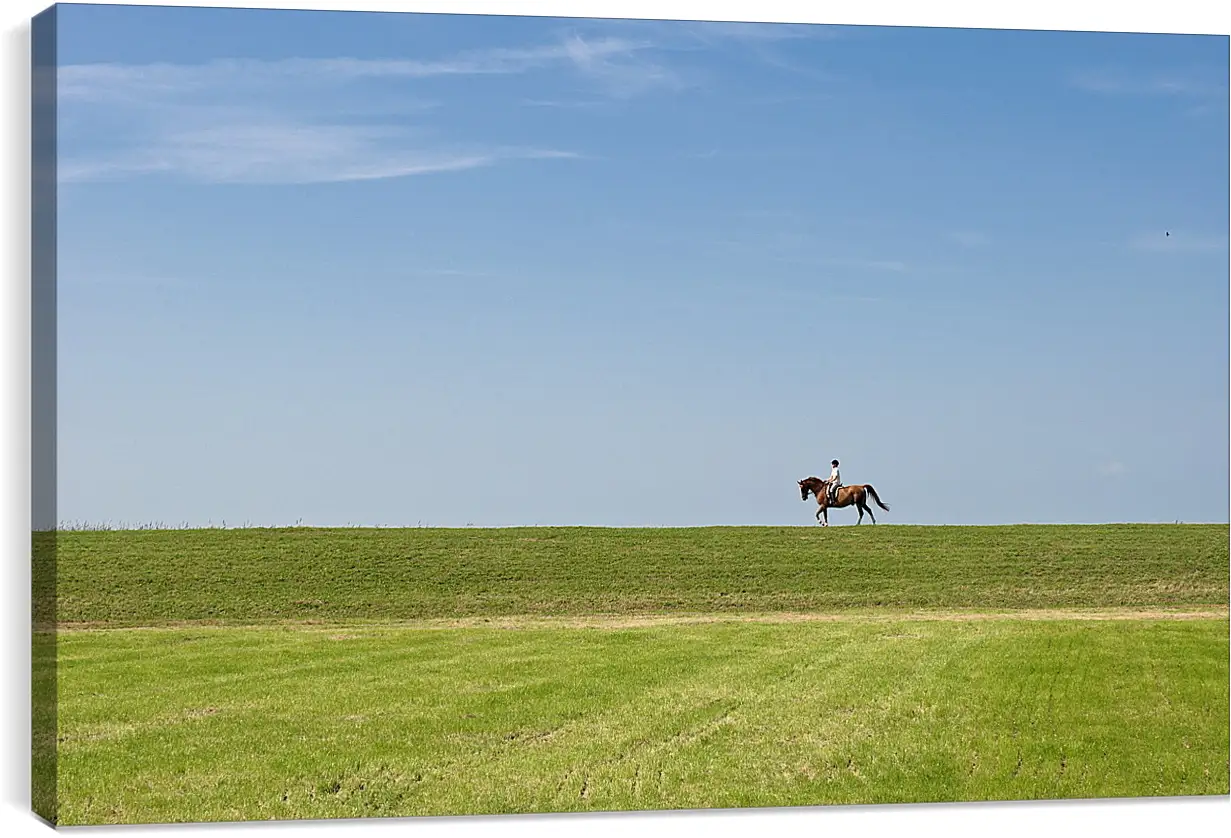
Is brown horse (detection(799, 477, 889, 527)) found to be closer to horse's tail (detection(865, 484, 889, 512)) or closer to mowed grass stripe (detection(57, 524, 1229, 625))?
horse's tail (detection(865, 484, 889, 512))

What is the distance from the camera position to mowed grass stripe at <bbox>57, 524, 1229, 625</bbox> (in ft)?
33.4

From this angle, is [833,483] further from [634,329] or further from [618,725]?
[618,725]

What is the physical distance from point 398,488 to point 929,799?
10.3 feet

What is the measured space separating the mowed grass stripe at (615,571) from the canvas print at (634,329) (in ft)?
8.83

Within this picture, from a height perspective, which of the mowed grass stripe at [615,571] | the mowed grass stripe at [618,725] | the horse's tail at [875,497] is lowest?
the mowed grass stripe at [618,725]

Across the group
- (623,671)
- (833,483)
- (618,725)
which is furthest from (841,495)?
(618,725)

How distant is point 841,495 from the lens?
8.32 metres

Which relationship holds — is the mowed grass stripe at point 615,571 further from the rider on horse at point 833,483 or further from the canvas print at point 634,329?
the canvas print at point 634,329

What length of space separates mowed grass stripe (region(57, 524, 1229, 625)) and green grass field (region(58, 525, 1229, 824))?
0.13ft

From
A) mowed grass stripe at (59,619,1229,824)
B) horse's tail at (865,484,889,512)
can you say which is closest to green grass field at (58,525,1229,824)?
mowed grass stripe at (59,619,1229,824)

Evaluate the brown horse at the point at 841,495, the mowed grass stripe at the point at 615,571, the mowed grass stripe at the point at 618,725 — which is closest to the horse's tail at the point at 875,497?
the brown horse at the point at 841,495

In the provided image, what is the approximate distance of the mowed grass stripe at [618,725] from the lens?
5188mm

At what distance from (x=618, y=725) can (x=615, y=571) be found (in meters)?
5.23

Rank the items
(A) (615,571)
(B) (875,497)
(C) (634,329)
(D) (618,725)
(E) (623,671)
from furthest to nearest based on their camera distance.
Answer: (A) (615,571)
(B) (875,497)
(E) (623,671)
(C) (634,329)
(D) (618,725)
